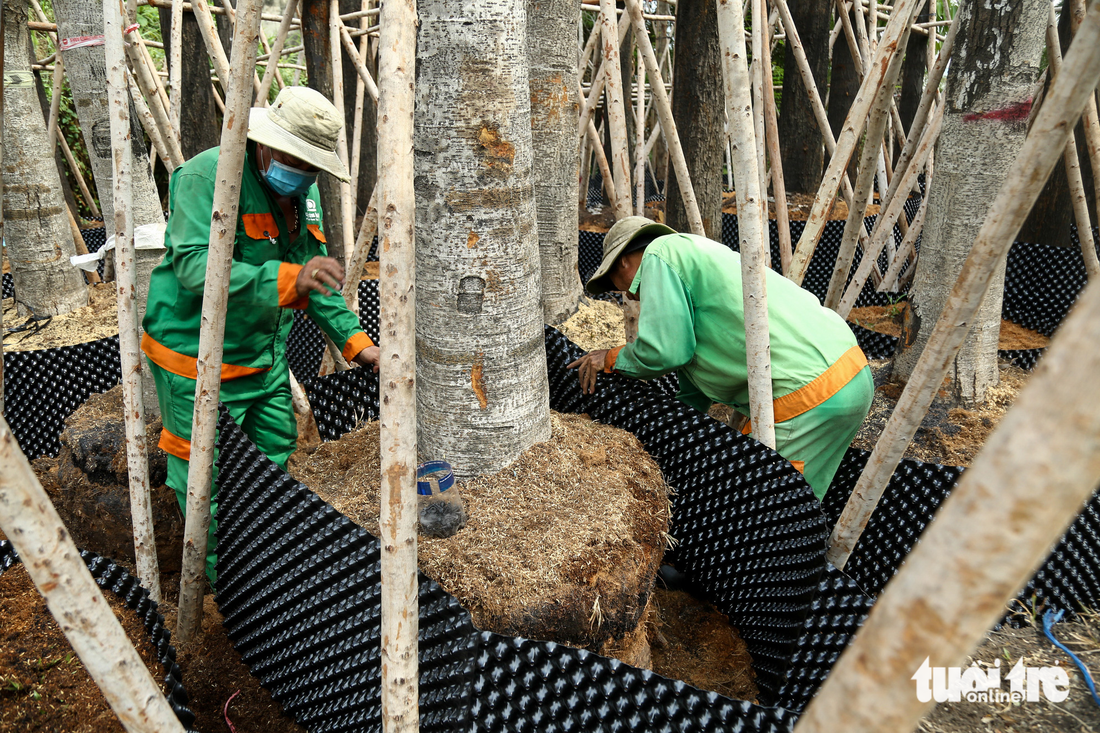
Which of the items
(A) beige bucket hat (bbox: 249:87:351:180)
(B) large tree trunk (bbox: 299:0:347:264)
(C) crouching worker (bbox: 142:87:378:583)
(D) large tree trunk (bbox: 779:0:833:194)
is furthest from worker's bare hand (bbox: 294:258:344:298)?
(D) large tree trunk (bbox: 779:0:833:194)

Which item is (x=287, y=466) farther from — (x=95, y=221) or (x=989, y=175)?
(x=95, y=221)

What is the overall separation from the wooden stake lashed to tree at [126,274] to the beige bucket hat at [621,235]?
1631mm

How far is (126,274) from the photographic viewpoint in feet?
6.56

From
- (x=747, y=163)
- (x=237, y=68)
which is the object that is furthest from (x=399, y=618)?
(x=747, y=163)

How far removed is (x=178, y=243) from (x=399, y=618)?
1.75 m

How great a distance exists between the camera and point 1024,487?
22.9 inches

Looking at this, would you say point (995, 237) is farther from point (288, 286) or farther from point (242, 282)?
point (242, 282)

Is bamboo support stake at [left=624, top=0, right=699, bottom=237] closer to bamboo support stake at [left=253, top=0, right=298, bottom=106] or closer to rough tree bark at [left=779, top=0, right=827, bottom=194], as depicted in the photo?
bamboo support stake at [left=253, top=0, right=298, bottom=106]

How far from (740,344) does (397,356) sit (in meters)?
1.77

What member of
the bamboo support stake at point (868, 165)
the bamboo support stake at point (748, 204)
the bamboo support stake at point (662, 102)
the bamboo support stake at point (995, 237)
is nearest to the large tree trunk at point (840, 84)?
the bamboo support stake at point (868, 165)

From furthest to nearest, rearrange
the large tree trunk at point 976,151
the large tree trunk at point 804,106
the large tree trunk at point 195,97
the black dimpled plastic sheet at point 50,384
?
1. the large tree trunk at point 804,106
2. the large tree trunk at point 195,97
3. the black dimpled plastic sheet at point 50,384
4. the large tree trunk at point 976,151

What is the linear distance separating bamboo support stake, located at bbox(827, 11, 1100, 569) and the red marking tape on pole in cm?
363

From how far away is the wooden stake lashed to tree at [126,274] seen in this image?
6.09 ft

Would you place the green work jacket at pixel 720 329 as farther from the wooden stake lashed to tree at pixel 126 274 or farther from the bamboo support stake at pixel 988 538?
the bamboo support stake at pixel 988 538
